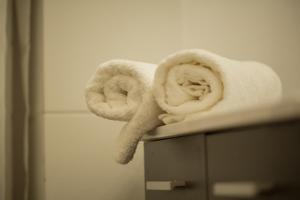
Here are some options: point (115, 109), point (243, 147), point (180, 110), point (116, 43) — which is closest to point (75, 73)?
point (116, 43)

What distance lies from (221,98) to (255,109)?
25 centimetres

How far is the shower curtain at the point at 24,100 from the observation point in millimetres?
1045

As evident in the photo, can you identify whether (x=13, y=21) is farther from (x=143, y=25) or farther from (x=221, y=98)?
(x=221, y=98)

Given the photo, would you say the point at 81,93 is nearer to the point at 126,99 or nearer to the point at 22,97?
the point at 22,97

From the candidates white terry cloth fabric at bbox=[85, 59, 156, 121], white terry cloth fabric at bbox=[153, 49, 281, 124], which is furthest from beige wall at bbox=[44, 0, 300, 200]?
white terry cloth fabric at bbox=[153, 49, 281, 124]

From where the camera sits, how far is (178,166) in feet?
2.20

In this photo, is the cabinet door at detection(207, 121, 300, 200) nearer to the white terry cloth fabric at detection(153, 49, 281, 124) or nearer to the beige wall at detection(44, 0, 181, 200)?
the white terry cloth fabric at detection(153, 49, 281, 124)

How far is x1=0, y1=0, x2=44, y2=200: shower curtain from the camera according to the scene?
41.1 inches

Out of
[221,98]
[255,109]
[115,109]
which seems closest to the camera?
[255,109]

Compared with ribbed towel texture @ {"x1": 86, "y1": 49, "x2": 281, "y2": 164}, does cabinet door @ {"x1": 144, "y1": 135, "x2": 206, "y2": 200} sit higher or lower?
lower

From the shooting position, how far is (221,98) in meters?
0.68

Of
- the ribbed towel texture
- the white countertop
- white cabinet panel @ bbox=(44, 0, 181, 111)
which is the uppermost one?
Answer: white cabinet panel @ bbox=(44, 0, 181, 111)

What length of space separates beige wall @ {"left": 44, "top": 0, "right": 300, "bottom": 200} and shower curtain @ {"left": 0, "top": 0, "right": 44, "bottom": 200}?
3cm

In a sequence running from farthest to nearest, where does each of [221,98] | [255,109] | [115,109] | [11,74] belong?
[11,74]
[115,109]
[221,98]
[255,109]
